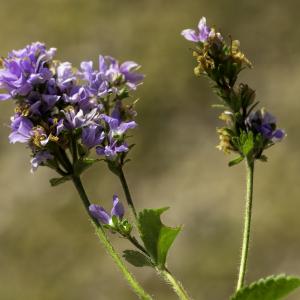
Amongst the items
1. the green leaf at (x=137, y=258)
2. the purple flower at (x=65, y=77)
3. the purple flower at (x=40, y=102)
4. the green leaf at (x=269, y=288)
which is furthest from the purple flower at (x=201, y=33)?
the green leaf at (x=269, y=288)

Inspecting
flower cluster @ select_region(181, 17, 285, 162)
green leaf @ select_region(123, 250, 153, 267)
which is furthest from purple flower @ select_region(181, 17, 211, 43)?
green leaf @ select_region(123, 250, 153, 267)

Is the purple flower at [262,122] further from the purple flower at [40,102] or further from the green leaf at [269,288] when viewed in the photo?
the purple flower at [40,102]

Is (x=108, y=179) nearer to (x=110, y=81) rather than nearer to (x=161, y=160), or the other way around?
(x=161, y=160)

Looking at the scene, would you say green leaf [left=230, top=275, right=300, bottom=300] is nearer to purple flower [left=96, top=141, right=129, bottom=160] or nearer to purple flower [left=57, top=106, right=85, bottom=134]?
purple flower [left=96, top=141, right=129, bottom=160]

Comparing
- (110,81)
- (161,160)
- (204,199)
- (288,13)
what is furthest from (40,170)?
(110,81)

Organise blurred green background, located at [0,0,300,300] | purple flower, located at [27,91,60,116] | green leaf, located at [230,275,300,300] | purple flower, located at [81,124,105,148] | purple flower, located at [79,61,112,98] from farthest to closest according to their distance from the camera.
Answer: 1. blurred green background, located at [0,0,300,300]
2. purple flower, located at [79,61,112,98]
3. purple flower, located at [81,124,105,148]
4. purple flower, located at [27,91,60,116]
5. green leaf, located at [230,275,300,300]

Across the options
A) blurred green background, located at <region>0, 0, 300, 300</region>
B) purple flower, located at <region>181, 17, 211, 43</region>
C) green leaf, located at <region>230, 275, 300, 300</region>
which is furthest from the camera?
blurred green background, located at <region>0, 0, 300, 300</region>
